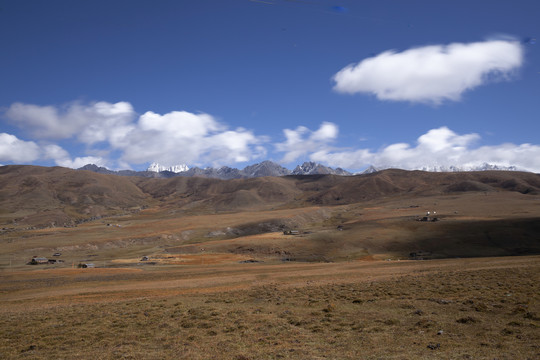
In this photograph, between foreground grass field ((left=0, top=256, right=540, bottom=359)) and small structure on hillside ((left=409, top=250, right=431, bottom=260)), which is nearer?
foreground grass field ((left=0, top=256, right=540, bottom=359))

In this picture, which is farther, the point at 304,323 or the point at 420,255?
the point at 420,255

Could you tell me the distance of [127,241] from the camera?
11325 centimetres

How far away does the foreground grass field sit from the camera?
15.5 m

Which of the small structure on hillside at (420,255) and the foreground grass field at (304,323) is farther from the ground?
the foreground grass field at (304,323)

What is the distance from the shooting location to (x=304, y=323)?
66.3 feet

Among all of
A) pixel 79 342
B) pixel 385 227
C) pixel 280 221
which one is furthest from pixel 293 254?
pixel 79 342

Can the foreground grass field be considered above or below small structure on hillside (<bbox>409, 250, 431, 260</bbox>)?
above

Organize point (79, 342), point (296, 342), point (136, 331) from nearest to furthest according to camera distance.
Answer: point (296, 342) → point (79, 342) → point (136, 331)

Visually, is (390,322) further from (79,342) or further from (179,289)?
(179,289)

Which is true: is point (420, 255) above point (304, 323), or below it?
below

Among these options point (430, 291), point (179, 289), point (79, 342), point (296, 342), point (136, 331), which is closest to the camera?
Answer: point (296, 342)

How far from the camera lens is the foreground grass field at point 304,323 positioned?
608 inches

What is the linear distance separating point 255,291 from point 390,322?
51.4 ft

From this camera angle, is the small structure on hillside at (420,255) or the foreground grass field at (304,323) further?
the small structure on hillside at (420,255)
